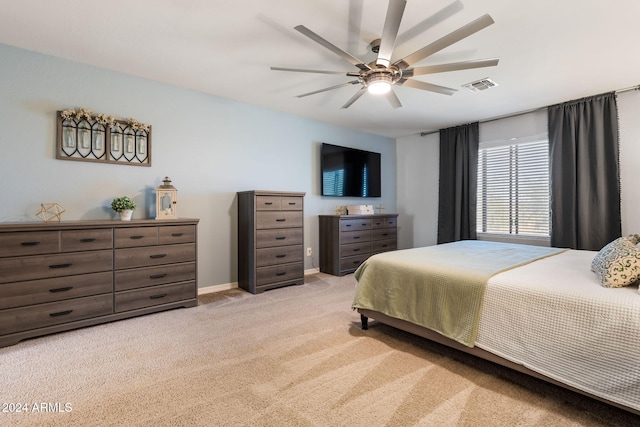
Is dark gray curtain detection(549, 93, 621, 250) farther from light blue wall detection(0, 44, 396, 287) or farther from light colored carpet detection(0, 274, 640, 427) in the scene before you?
light blue wall detection(0, 44, 396, 287)

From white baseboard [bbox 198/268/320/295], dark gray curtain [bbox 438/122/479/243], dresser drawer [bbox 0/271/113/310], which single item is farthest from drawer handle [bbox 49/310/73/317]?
dark gray curtain [bbox 438/122/479/243]

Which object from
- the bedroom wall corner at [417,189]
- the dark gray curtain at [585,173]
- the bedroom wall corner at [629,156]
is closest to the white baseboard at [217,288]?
the bedroom wall corner at [417,189]

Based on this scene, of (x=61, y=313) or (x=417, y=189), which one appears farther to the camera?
(x=417, y=189)

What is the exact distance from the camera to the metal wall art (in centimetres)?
284

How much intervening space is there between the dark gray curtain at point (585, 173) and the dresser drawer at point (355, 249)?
8.25 ft

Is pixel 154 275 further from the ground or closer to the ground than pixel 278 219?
closer to the ground

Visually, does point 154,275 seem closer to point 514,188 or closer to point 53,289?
point 53,289

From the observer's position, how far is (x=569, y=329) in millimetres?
1523

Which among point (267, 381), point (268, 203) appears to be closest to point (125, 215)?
point (268, 203)

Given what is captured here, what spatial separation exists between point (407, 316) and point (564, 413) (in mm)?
947

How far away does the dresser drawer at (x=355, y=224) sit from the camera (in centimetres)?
453

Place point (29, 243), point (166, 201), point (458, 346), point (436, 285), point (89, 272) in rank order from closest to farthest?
point (458, 346)
point (436, 285)
point (29, 243)
point (89, 272)
point (166, 201)

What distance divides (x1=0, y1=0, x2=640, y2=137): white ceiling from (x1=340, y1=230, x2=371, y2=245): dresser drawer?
1.99 metres

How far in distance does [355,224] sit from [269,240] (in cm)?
151
